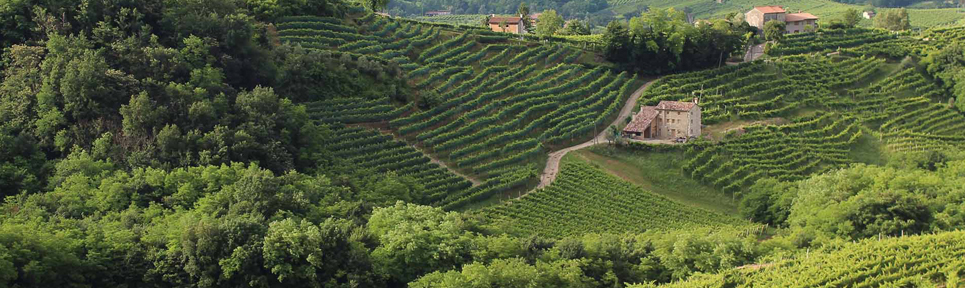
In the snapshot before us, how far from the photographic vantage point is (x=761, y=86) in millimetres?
73125

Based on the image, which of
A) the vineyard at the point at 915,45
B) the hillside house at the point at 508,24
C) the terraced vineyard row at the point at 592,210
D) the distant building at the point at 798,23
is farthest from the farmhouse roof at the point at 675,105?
the distant building at the point at 798,23

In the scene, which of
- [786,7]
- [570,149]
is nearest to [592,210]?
[570,149]

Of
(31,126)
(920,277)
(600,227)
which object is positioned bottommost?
(600,227)

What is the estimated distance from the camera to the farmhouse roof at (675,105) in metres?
63.3

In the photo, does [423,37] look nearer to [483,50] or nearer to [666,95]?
[483,50]

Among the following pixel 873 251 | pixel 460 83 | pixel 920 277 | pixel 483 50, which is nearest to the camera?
pixel 920 277

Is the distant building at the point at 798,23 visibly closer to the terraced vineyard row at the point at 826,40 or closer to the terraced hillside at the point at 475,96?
the terraced vineyard row at the point at 826,40

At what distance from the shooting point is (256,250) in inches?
1384

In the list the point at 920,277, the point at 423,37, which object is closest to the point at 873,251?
the point at 920,277

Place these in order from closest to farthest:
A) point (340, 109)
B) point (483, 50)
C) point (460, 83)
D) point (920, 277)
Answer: point (920, 277) < point (340, 109) < point (460, 83) < point (483, 50)

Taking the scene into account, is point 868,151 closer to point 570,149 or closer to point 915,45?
point 570,149

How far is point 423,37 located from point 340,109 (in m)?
17.2

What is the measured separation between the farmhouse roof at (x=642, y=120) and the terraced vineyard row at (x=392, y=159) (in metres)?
14.8

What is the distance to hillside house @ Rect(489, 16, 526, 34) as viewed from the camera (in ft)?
284
